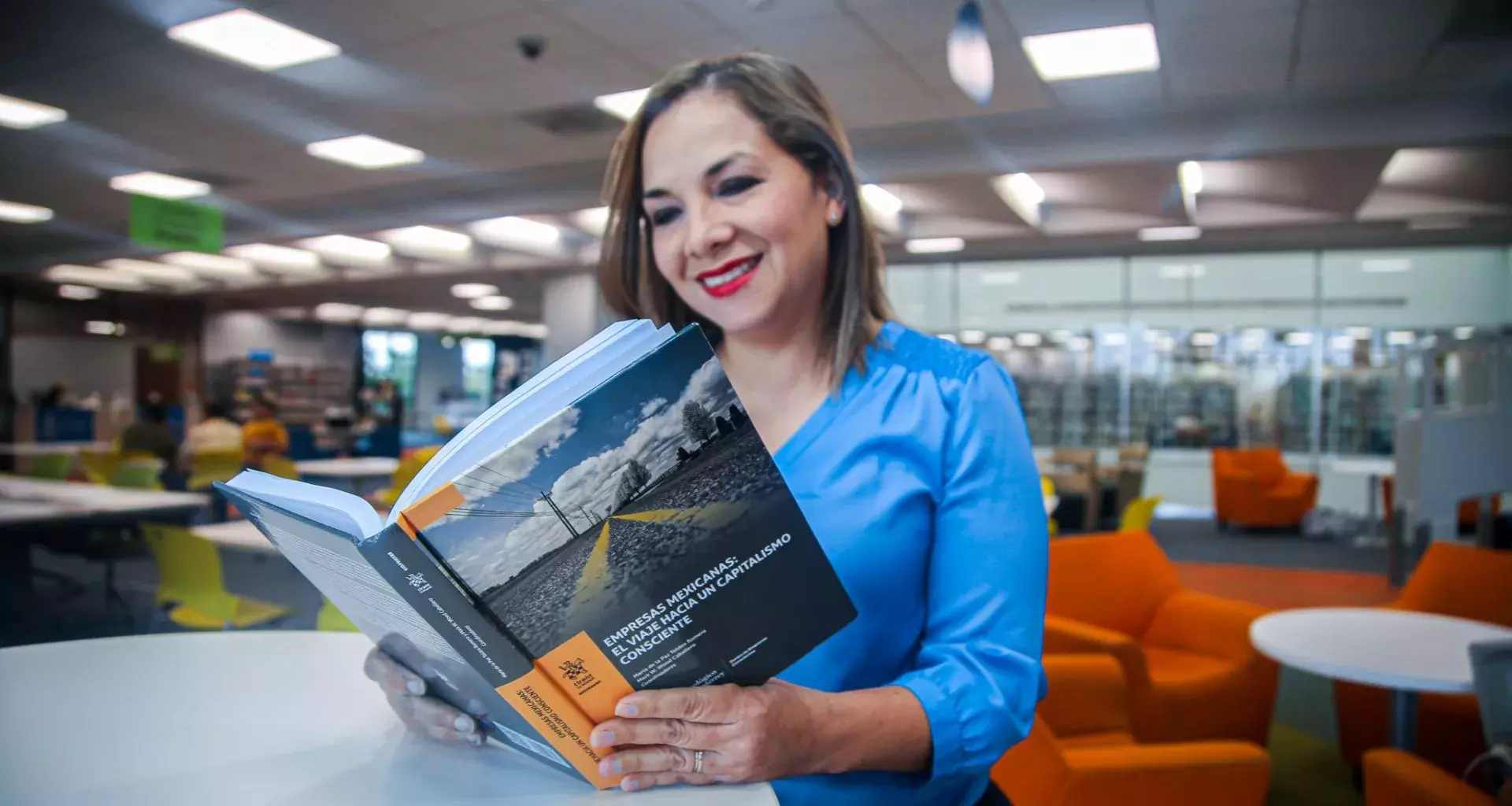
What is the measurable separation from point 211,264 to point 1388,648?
3.32 m

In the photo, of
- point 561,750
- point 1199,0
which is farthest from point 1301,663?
point 561,750

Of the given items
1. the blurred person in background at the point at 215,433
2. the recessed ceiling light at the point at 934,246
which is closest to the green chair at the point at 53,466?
the blurred person in background at the point at 215,433

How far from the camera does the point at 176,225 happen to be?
1731mm

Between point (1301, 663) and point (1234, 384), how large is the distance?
8806mm

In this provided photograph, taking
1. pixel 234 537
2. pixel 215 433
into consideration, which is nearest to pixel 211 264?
pixel 234 537

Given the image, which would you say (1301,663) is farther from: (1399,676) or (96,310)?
(96,310)

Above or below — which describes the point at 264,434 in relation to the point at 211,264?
below

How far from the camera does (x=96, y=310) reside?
192 cm

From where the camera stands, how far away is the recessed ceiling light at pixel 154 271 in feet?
5.94

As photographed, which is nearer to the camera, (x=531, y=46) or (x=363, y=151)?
(x=531, y=46)

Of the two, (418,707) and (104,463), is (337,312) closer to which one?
(104,463)

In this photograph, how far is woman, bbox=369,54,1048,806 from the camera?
801 millimetres

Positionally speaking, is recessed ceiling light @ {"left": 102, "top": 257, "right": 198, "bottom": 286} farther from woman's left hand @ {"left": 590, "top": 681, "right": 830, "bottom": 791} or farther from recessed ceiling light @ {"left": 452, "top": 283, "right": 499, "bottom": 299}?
recessed ceiling light @ {"left": 452, "top": 283, "right": 499, "bottom": 299}

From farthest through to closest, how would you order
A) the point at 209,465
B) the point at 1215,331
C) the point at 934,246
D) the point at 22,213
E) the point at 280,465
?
1. the point at 1215,331
2. the point at 934,246
3. the point at 209,465
4. the point at 280,465
5. the point at 22,213
